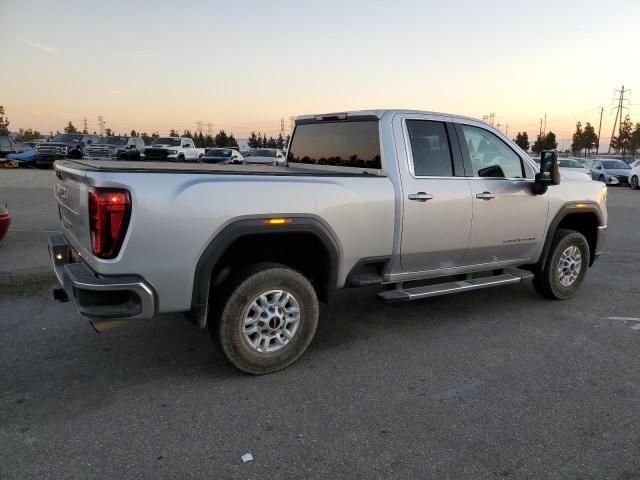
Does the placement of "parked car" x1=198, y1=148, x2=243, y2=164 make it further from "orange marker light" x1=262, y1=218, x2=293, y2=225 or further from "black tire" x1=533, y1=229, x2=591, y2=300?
"orange marker light" x1=262, y1=218, x2=293, y2=225

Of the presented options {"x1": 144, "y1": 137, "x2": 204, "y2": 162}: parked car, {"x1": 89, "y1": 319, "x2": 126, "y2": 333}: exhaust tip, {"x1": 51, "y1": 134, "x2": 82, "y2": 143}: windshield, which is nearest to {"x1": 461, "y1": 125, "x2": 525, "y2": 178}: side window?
{"x1": 89, "y1": 319, "x2": 126, "y2": 333}: exhaust tip

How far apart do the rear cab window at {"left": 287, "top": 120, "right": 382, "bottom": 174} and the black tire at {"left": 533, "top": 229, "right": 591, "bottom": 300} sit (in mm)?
2541

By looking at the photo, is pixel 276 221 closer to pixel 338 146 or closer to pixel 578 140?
pixel 338 146

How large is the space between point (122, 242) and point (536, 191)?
402cm

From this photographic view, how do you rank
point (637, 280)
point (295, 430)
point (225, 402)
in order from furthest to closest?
point (637, 280) < point (225, 402) < point (295, 430)

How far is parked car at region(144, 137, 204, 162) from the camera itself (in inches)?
1109

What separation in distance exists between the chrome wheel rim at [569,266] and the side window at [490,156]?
1197 millimetres

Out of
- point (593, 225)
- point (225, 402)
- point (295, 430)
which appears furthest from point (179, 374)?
point (593, 225)

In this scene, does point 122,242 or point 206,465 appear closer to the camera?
point 206,465

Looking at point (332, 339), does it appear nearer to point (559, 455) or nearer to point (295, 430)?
point (295, 430)

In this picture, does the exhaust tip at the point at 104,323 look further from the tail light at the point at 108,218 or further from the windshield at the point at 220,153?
the windshield at the point at 220,153

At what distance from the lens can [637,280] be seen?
6.98m

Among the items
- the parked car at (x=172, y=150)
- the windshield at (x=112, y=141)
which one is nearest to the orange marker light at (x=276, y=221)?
the parked car at (x=172, y=150)

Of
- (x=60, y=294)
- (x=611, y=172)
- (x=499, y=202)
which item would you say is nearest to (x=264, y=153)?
(x=611, y=172)
